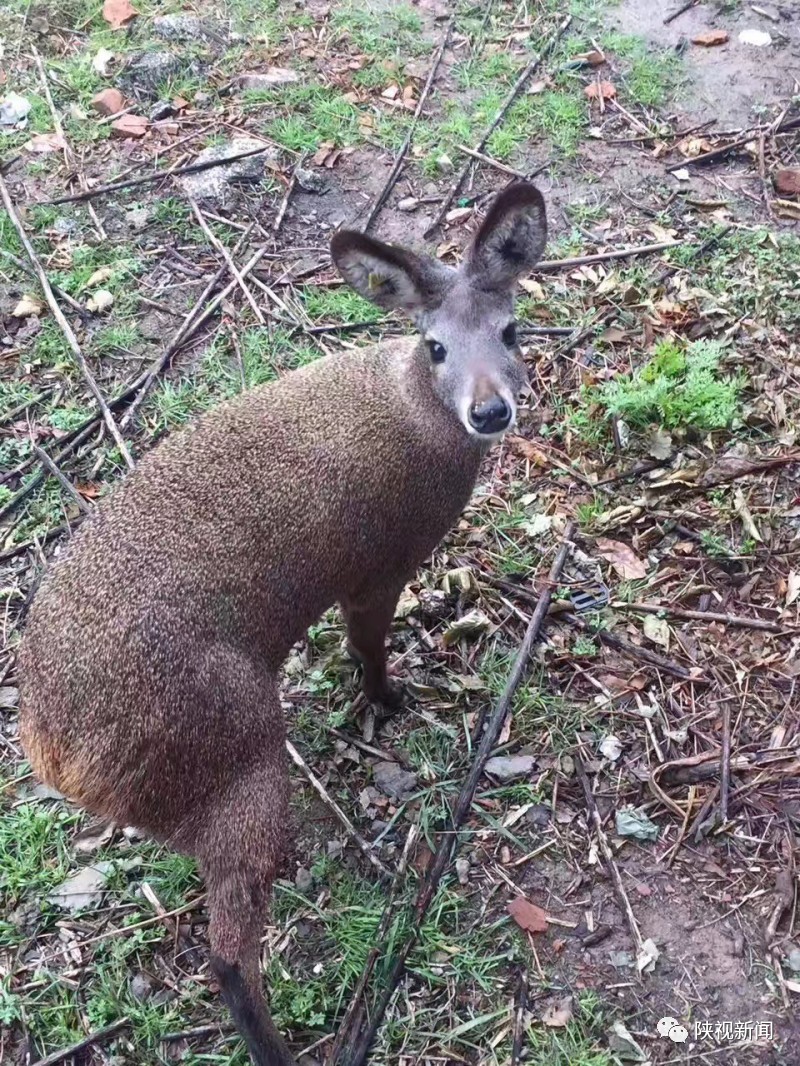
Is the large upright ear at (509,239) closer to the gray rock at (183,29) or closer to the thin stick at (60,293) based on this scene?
the thin stick at (60,293)

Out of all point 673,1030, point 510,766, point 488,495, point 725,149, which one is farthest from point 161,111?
point 673,1030

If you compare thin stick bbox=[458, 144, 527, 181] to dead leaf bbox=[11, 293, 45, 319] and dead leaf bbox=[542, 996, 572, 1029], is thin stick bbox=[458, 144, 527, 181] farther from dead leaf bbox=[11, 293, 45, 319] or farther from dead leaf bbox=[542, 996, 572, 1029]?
dead leaf bbox=[542, 996, 572, 1029]

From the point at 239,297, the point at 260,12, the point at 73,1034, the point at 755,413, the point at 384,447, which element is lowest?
the point at 73,1034

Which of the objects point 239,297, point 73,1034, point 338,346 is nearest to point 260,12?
point 239,297

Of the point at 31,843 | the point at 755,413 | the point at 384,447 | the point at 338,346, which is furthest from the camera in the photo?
the point at 338,346

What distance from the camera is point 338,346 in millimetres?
→ 5777

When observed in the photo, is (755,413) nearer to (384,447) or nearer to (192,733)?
(384,447)

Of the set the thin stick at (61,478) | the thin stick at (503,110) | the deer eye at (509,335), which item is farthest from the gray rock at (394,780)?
the thin stick at (503,110)

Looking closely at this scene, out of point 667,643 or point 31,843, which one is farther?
point 667,643

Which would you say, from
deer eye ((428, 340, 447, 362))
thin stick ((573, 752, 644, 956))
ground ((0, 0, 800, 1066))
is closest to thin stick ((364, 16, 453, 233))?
ground ((0, 0, 800, 1066))

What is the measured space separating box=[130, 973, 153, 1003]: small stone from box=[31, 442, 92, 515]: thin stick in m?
2.37

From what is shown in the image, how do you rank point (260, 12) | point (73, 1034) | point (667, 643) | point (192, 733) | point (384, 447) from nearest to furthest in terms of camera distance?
point (192, 733)
point (73, 1034)
point (384, 447)
point (667, 643)
point (260, 12)

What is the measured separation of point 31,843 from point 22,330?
3374 millimetres

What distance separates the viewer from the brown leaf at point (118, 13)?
25.4ft
